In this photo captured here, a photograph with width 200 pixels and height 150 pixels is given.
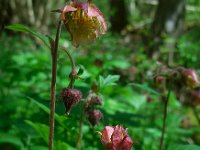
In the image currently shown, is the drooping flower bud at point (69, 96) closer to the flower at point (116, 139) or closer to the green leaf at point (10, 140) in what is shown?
the flower at point (116, 139)

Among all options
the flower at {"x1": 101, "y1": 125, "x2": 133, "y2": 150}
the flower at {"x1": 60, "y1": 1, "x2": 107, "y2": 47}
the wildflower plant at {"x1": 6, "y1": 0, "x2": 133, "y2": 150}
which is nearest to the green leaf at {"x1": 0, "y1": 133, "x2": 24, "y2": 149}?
the wildflower plant at {"x1": 6, "y1": 0, "x2": 133, "y2": 150}

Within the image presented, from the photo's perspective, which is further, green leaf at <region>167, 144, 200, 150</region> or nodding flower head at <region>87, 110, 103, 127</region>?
nodding flower head at <region>87, 110, 103, 127</region>

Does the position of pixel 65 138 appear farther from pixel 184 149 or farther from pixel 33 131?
pixel 184 149

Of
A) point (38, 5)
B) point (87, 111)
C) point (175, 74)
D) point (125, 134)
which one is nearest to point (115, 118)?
point (175, 74)

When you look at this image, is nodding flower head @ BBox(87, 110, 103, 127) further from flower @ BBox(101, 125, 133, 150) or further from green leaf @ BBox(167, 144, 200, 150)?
flower @ BBox(101, 125, 133, 150)

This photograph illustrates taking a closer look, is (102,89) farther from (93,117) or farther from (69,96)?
(69,96)

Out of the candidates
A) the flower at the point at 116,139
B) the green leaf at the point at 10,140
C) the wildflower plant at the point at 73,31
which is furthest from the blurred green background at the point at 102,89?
the flower at the point at 116,139
